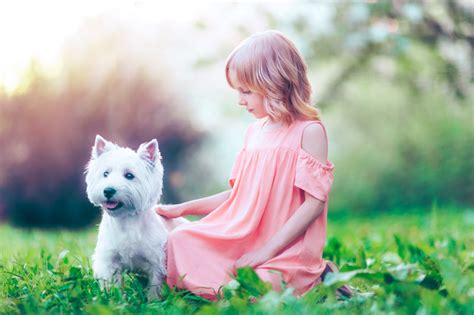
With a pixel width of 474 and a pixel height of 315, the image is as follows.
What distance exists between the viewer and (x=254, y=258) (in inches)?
126

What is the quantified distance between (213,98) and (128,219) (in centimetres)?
829

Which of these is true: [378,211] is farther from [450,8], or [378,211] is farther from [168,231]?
[168,231]

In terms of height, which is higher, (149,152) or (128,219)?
(149,152)

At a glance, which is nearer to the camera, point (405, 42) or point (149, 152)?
point (149, 152)

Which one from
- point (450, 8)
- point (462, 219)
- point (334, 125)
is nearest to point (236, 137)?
point (334, 125)

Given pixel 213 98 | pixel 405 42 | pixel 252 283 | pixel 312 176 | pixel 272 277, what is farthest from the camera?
pixel 213 98

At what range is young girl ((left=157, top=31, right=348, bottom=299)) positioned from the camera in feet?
10.4

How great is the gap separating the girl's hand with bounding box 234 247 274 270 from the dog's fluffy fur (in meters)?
0.38

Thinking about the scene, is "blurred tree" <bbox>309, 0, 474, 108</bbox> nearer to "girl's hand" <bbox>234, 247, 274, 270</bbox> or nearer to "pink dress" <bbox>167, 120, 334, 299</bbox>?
"pink dress" <bbox>167, 120, 334, 299</bbox>

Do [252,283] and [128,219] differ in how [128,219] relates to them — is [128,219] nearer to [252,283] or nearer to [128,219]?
[128,219]

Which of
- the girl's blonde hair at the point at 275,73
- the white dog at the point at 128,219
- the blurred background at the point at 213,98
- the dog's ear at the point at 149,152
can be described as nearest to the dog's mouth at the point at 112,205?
the white dog at the point at 128,219

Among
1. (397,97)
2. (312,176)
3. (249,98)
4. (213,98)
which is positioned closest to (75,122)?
(213,98)

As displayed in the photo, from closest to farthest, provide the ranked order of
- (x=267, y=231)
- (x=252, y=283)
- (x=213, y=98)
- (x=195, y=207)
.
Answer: (x=252, y=283) → (x=267, y=231) → (x=195, y=207) → (x=213, y=98)

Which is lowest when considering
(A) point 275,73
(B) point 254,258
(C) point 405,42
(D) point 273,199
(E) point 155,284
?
(E) point 155,284
